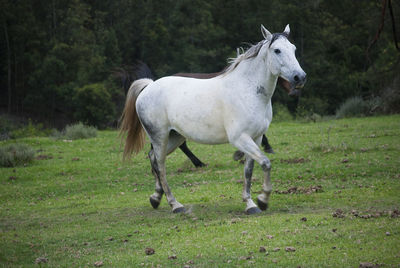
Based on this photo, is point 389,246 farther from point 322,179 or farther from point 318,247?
point 322,179

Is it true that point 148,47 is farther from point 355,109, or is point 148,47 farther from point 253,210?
point 253,210

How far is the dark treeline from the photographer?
108 ft

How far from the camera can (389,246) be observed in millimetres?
5324

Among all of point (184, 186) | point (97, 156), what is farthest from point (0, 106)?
point (184, 186)

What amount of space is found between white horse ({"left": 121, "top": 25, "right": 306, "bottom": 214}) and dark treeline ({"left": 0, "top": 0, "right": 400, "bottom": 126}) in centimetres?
2294

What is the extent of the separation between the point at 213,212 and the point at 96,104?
24455 mm

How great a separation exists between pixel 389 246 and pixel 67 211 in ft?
19.6

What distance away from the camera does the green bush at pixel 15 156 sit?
13984 millimetres

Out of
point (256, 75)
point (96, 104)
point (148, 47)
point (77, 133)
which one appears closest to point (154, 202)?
point (256, 75)

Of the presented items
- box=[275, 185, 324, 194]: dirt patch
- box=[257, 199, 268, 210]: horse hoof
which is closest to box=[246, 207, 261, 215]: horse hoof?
box=[257, 199, 268, 210]: horse hoof

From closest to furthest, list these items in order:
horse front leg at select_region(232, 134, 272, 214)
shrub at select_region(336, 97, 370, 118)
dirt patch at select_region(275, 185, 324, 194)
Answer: horse front leg at select_region(232, 134, 272, 214) → dirt patch at select_region(275, 185, 324, 194) → shrub at select_region(336, 97, 370, 118)

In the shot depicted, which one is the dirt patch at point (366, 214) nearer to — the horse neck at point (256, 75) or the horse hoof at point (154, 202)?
the horse neck at point (256, 75)

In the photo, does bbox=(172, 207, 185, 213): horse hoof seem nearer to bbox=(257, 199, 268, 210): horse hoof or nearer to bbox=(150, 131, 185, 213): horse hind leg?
bbox=(150, 131, 185, 213): horse hind leg

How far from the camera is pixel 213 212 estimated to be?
7730 mm
